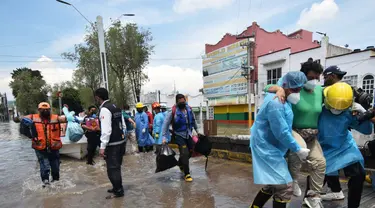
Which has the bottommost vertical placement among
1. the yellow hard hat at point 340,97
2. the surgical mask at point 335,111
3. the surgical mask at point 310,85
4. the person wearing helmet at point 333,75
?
the surgical mask at point 335,111

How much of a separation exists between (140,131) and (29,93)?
38.6 metres

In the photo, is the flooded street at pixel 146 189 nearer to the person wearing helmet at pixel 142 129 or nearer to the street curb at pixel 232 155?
the street curb at pixel 232 155

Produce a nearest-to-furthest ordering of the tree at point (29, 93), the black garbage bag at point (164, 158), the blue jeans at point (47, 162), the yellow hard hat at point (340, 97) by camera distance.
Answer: the yellow hard hat at point (340, 97), the blue jeans at point (47, 162), the black garbage bag at point (164, 158), the tree at point (29, 93)

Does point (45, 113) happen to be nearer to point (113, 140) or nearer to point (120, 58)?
point (113, 140)

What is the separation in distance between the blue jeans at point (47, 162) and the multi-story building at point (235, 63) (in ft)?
69.2

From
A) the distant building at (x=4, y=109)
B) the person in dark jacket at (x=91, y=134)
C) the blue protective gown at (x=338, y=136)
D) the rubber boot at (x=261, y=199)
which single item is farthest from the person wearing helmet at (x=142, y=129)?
the distant building at (x=4, y=109)

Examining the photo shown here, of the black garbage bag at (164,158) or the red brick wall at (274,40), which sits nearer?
the black garbage bag at (164,158)

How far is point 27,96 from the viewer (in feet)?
127

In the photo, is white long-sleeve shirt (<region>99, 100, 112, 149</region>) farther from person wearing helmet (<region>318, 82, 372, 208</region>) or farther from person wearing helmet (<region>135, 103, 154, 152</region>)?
person wearing helmet (<region>135, 103, 154, 152</region>)

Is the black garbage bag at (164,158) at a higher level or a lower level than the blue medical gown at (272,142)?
lower

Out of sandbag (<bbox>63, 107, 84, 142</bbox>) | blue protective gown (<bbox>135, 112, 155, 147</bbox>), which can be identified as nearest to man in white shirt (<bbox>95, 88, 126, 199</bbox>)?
sandbag (<bbox>63, 107, 84, 142</bbox>)

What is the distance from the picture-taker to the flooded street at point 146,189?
3.59 meters

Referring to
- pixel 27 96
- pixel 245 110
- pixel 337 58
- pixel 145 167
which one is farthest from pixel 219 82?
pixel 27 96

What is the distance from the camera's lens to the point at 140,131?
8.45m
